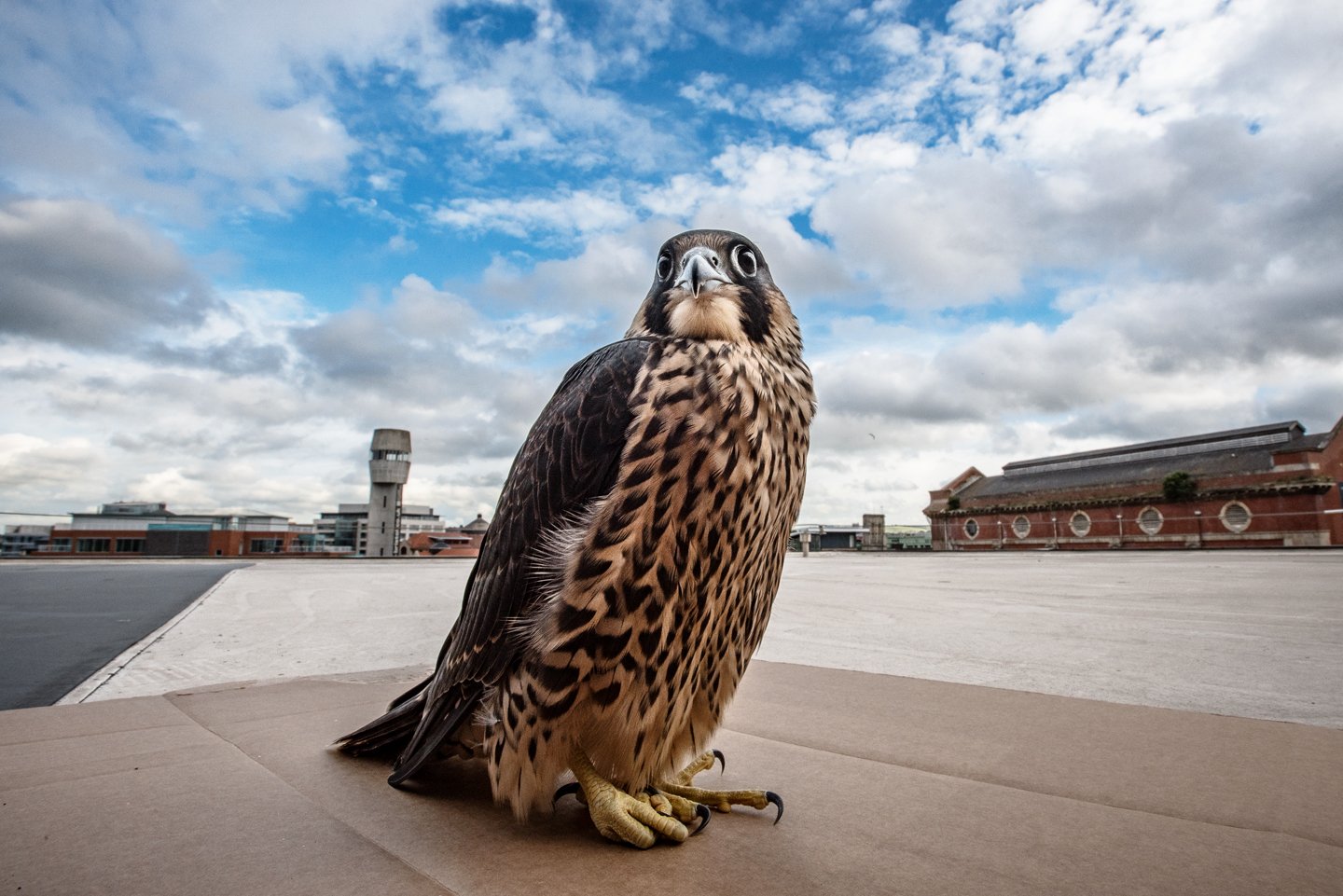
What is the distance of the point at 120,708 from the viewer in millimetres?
2330

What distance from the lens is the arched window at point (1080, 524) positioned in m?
37.8

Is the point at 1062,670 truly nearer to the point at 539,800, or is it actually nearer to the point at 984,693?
the point at 984,693

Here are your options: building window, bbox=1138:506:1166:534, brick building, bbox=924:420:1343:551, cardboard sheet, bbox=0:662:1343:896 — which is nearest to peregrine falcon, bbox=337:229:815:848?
cardboard sheet, bbox=0:662:1343:896

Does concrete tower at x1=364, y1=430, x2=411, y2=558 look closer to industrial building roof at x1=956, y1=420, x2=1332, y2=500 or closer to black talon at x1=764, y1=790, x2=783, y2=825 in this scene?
industrial building roof at x1=956, y1=420, x2=1332, y2=500

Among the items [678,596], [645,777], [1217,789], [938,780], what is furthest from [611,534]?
[1217,789]

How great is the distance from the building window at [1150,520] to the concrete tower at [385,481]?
3799 cm

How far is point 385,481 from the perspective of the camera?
3591cm

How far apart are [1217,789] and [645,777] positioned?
1.33 meters

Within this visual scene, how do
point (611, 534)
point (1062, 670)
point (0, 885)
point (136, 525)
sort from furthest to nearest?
point (136, 525) < point (1062, 670) < point (611, 534) < point (0, 885)

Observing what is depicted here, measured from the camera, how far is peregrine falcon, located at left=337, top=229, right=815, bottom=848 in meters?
1.33

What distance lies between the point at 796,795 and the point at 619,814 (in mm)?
478

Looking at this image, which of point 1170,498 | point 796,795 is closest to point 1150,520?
point 1170,498

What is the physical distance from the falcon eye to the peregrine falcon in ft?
0.42

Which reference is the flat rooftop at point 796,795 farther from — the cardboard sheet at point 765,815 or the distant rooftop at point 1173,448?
the distant rooftop at point 1173,448
